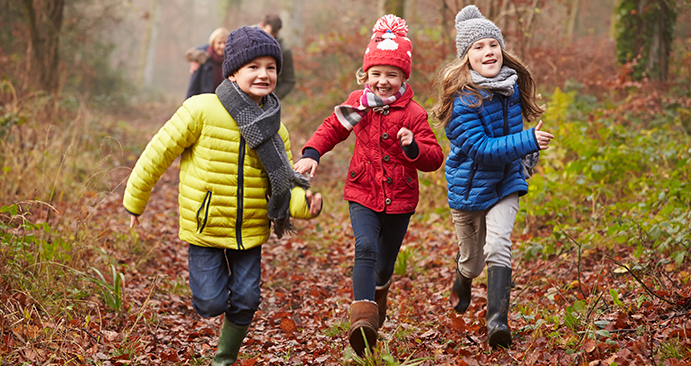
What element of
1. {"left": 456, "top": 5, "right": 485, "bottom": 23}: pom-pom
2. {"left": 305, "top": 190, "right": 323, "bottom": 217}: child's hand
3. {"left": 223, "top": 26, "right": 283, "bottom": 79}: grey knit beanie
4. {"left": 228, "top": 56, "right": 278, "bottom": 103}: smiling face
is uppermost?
{"left": 456, "top": 5, "right": 485, "bottom": 23}: pom-pom

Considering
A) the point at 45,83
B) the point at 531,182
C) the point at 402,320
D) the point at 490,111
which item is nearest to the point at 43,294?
the point at 402,320

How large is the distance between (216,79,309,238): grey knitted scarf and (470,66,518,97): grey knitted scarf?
1.36m

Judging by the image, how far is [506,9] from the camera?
30.0 ft

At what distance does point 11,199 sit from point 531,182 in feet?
18.0

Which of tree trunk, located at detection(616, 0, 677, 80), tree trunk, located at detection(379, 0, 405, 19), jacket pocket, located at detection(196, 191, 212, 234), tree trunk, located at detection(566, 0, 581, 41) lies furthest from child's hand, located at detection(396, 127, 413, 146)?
tree trunk, located at detection(566, 0, 581, 41)

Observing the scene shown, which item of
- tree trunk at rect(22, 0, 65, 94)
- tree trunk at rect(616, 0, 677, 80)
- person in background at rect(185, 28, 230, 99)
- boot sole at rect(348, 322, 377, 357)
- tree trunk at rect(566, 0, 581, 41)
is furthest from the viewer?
tree trunk at rect(566, 0, 581, 41)

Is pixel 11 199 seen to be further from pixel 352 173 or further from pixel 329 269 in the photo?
pixel 352 173

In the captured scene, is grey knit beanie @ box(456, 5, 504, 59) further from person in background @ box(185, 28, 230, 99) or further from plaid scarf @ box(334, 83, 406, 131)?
person in background @ box(185, 28, 230, 99)

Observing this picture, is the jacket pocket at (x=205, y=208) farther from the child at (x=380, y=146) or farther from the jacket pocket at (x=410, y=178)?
the jacket pocket at (x=410, y=178)

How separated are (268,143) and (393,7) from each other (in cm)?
806

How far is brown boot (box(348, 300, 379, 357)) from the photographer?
3.17 metres

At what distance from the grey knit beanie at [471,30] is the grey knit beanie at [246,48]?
1.34 m

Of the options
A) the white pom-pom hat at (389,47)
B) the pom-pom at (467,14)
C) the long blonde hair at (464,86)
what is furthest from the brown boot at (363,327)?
the pom-pom at (467,14)

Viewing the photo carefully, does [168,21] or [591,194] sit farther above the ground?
[168,21]
